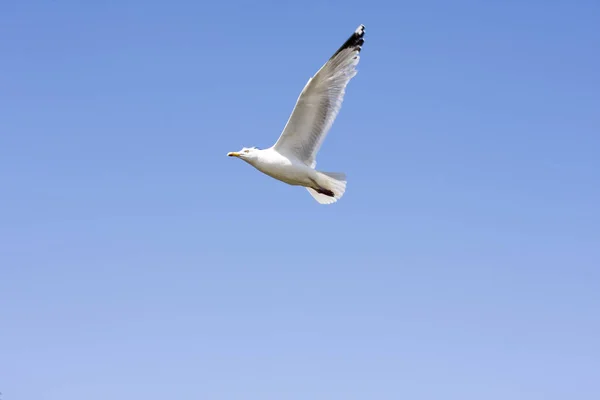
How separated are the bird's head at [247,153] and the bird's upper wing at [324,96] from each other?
35 centimetres

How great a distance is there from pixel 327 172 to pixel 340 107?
0.87 m

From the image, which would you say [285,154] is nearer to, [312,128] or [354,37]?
[312,128]

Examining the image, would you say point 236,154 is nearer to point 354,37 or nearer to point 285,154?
point 285,154

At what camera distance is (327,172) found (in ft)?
65.0

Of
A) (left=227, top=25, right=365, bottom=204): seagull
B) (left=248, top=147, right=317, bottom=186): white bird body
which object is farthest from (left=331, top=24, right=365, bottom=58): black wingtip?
(left=248, top=147, right=317, bottom=186): white bird body

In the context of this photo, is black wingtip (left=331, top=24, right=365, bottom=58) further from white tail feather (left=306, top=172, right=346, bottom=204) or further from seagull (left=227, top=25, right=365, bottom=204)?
white tail feather (left=306, top=172, right=346, bottom=204)

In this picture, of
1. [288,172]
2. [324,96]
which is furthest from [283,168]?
[324,96]

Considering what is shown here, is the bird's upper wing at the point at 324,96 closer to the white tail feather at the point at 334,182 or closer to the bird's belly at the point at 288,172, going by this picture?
the bird's belly at the point at 288,172

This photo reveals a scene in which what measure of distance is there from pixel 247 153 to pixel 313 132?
0.87 m

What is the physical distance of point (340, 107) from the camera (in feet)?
63.9

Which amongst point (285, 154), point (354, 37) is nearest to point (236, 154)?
point (285, 154)

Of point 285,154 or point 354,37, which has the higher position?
point 354,37

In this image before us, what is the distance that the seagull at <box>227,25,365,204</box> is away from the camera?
19.3 metres

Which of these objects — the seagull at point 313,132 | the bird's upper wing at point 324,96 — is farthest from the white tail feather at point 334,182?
the bird's upper wing at point 324,96
